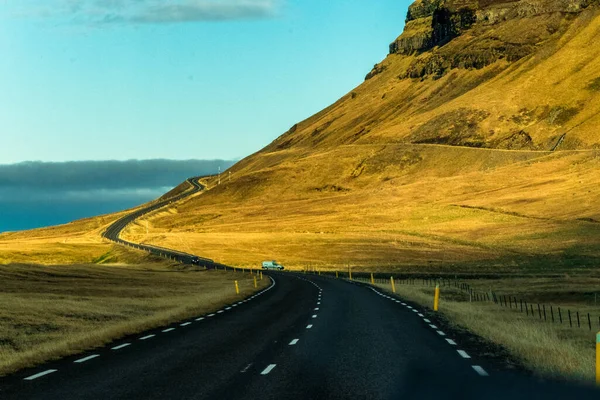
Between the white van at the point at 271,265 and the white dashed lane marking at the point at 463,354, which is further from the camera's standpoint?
the white van at the point at 271,265

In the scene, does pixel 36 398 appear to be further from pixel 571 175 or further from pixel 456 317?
pixel 571 175

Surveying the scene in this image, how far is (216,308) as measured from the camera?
35312 millimetres

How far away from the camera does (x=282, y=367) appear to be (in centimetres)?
1591

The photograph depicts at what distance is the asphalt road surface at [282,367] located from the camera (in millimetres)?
11791

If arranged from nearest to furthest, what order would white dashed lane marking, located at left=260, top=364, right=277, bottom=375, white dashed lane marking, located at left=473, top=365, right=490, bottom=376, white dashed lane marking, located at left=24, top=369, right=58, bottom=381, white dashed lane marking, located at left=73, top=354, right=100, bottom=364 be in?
white dashed lane marking, located at left=473, top=365, right=490, bottom=376, white dashed lane marking, located at left=24, top=369, right=58, bottom=381, white dashed lane marking, located at left=260, top=364, right=277, bottom=375, white dashed lane marking, located at left=73, top=354, right=100, bottom=364

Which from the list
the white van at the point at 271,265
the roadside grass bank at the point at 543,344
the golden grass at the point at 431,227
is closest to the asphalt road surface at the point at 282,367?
the roadside grass bank at the point at 543,344

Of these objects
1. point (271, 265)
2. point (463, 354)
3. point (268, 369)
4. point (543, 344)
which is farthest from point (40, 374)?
point (271, 265)

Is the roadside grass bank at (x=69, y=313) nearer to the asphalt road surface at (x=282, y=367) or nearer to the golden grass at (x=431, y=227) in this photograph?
the asphalt road surface at (x=282, y=367)

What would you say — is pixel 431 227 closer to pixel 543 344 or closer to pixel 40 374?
pixel 543 344

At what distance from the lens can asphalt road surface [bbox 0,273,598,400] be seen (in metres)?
11.8

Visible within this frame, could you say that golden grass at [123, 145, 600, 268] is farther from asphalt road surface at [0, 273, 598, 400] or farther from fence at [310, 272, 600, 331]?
asphalt road surface at [0, 273, 598, 400]

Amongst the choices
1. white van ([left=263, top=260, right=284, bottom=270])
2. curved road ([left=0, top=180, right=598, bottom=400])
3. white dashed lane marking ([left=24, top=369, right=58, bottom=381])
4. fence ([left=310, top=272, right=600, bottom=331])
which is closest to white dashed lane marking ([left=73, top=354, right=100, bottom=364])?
curved road ([left=0, top=180, right=598, bottom=400])

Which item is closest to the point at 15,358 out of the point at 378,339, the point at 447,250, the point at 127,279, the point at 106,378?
the point at 106,378

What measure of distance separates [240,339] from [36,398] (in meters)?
9.44
